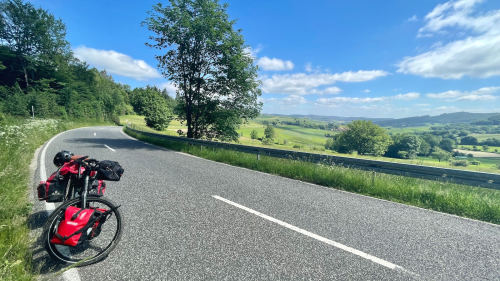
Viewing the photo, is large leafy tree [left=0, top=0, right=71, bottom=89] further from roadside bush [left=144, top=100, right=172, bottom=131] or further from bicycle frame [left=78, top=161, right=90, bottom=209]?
bicycle frame [left=78, top=161, right=90, bottom=209]

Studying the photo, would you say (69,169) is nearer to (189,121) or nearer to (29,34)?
(189,121)

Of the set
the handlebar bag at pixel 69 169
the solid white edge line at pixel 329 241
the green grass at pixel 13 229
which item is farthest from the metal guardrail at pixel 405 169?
the green grass at pixel 13 229

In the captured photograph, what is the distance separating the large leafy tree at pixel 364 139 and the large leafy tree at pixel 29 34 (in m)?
75.1

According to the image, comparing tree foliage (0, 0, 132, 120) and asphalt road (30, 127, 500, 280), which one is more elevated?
tree foliage (0, 0, 132, 120)

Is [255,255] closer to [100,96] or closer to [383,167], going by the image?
[383,167]

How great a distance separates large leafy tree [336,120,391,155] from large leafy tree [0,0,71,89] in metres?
75.1

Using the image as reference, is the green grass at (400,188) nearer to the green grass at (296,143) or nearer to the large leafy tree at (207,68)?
the green grass at (296,143)

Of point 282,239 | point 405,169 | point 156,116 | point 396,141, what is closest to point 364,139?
point 396,141

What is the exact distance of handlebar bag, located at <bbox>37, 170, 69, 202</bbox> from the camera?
274 centimetres

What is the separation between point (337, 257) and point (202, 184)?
162 inches

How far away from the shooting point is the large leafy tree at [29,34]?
130 ft

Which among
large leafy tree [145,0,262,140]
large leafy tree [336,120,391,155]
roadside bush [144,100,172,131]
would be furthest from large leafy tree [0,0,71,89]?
large leafy tree [336,120,391,155]

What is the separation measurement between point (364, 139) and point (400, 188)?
6285 centimetres

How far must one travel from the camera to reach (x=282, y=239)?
→ 3236 millimetres
